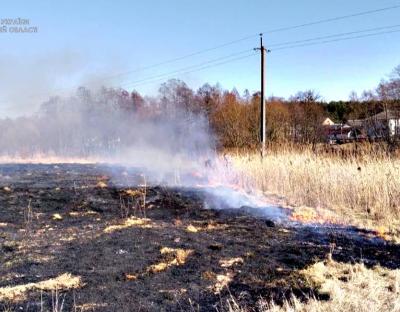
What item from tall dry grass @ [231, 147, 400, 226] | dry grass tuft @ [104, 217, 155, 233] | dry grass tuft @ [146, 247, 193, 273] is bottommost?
dry grass tuft @ [146, 247, 193, 273]

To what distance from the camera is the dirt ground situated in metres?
3.70

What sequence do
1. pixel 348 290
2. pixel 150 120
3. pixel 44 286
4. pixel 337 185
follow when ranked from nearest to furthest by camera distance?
pixel 348 290
pixel 44 286
pixel 337 185
pixel 150 120

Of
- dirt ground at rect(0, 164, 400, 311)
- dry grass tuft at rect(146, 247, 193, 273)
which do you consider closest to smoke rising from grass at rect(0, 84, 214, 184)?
dirt ground at rect(0, 164, 400, 311)

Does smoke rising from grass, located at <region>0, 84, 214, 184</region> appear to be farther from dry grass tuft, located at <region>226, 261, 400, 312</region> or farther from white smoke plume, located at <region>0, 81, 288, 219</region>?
dry grass tuft, located at <region>226, 261, 400, 312</region>

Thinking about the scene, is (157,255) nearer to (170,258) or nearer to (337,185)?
(170,258)

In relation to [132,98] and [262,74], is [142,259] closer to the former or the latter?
[262,74]

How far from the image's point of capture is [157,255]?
488 centimetres

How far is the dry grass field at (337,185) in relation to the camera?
24.8ft

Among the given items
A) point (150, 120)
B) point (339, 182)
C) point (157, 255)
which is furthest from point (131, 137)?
point (157, 255)

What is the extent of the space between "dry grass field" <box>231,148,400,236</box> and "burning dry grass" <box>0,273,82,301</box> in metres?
4.46

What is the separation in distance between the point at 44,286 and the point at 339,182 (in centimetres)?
735

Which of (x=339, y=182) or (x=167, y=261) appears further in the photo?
(x=339, y=182)

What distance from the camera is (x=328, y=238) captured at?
232 inches

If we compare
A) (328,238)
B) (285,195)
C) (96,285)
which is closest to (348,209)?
(285,195)
